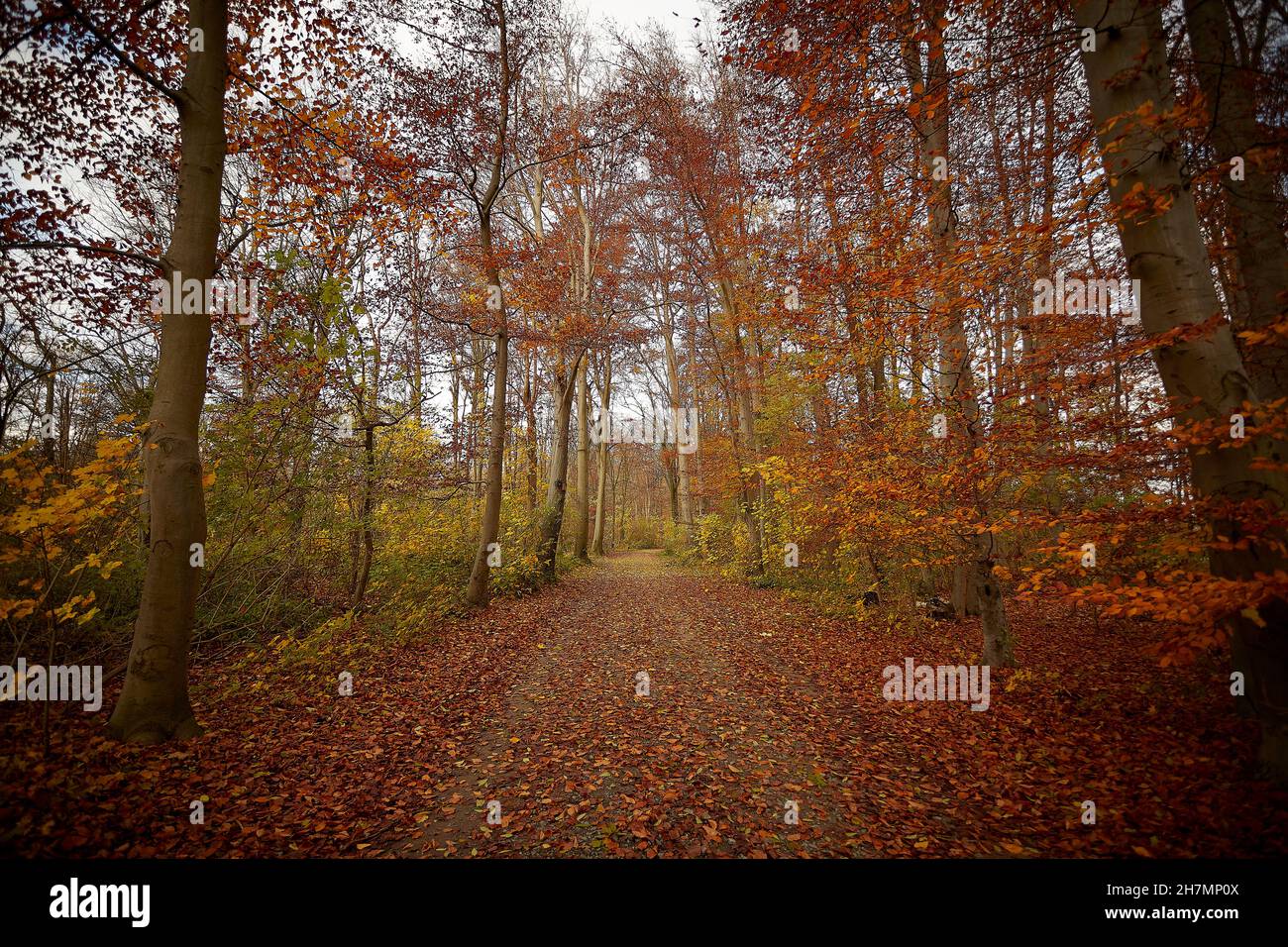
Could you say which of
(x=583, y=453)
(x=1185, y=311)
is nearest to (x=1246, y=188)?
(x=1185, y=311)

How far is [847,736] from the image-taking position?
4.73 metres

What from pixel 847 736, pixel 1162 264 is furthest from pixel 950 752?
pixel 1162 264

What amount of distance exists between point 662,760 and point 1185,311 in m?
5.56

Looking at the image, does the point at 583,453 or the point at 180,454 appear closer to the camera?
the point at 180,454

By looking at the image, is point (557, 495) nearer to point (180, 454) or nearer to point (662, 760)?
point (180, 454)

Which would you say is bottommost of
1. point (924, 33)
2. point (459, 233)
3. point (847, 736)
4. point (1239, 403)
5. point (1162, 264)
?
point (847, 736)

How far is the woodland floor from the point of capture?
3.04 metres

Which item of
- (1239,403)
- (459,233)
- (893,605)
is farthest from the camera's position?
(459,233)

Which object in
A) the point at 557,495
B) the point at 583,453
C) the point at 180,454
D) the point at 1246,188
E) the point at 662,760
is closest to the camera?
the point at 180,454

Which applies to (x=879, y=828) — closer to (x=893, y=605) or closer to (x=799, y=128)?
(x=893, y=605)

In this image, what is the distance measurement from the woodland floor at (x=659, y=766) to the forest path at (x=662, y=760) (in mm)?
24

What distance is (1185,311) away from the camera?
130 inches

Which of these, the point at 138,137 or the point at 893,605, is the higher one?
the point at 138,137

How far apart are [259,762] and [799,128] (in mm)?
10086
